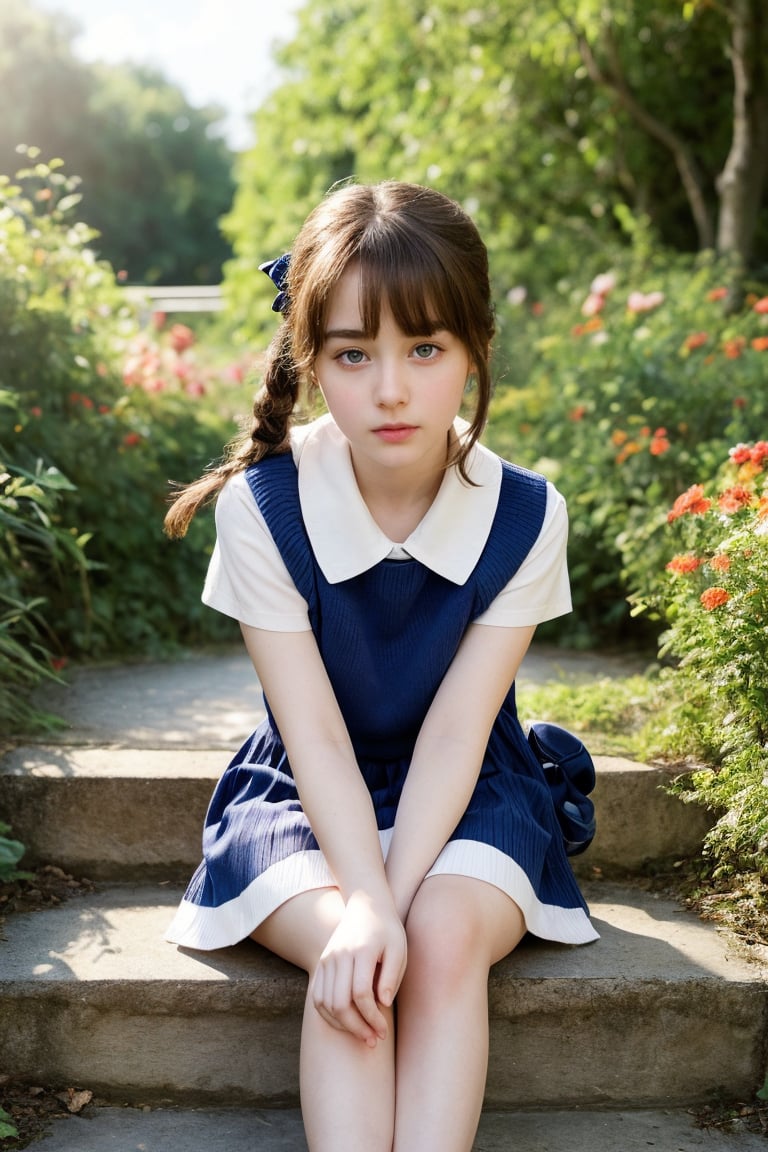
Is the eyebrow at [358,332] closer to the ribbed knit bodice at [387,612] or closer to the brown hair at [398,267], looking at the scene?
Result: the brown hair at [398,267]

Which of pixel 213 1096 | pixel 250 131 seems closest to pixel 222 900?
pixel 213 1096

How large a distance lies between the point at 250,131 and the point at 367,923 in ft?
31.5

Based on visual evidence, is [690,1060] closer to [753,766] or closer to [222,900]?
[753,766]

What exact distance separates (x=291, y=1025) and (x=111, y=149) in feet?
141

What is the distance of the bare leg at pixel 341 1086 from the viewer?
5.21 ft

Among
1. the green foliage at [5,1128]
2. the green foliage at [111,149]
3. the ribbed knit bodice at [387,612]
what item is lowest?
the green foliage at [5,1128]

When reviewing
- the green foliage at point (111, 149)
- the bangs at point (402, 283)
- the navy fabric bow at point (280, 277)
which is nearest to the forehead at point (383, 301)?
the bangs at point (402, 283)

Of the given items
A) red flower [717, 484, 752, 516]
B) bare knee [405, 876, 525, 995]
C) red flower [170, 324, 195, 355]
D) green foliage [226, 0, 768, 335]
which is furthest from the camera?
green foliage [226, 0, 768, 335]

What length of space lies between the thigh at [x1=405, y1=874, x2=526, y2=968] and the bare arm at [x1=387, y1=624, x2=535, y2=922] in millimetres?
40

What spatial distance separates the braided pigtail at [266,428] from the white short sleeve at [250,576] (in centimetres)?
6

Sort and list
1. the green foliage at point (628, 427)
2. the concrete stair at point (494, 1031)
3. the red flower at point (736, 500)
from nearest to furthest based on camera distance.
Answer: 1. the concrete stair at point (494, 1031)
2. the red flower at point (736, 500)
3. the green foliage at point (628, 427)

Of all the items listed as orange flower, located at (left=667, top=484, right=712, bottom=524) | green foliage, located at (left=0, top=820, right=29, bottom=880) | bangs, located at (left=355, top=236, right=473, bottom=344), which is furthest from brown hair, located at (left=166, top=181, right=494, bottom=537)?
green foliage, located at (left=0, top=820, right=29, bottom=880)

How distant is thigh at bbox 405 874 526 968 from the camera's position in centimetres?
173

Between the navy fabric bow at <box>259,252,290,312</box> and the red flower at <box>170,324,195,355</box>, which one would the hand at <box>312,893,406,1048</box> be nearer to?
the navy fabric bow at <box>259,252,290,312</box>
